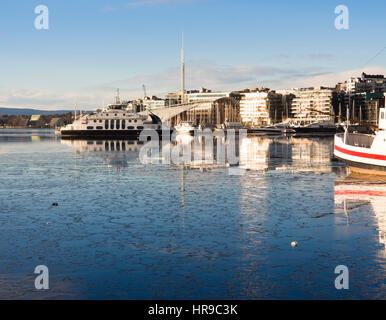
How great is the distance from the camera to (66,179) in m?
33.7

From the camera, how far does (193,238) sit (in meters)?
16.6

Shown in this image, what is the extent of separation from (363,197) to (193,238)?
11568mm

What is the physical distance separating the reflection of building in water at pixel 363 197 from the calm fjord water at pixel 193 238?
5 cm

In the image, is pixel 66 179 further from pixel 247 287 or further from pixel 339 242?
pixel 247 287

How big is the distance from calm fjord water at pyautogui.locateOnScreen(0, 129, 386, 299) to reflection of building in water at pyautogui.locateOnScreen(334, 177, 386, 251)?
0.05 meters

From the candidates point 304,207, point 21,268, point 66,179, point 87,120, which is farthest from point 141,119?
point 21,268

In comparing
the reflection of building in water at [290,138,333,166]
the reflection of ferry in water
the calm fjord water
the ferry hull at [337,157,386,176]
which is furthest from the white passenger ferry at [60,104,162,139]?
the calm fjord water

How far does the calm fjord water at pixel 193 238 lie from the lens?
12.0 m

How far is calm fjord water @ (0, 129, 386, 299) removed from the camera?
12.0 m

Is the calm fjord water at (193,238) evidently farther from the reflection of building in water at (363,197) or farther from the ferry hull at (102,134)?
the ferry hull at (102,134)

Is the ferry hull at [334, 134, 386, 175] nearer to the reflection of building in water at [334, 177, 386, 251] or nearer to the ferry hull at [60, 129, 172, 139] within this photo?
the reflection of building in water at [334, 177, 386, 251]

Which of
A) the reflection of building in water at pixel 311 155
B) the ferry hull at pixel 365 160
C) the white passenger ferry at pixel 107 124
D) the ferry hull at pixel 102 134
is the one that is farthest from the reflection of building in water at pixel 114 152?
the white passenger ferry at pixel 107 124

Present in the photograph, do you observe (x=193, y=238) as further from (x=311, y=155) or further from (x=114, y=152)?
(x=114, y=152)

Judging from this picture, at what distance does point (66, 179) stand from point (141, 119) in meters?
92.0
